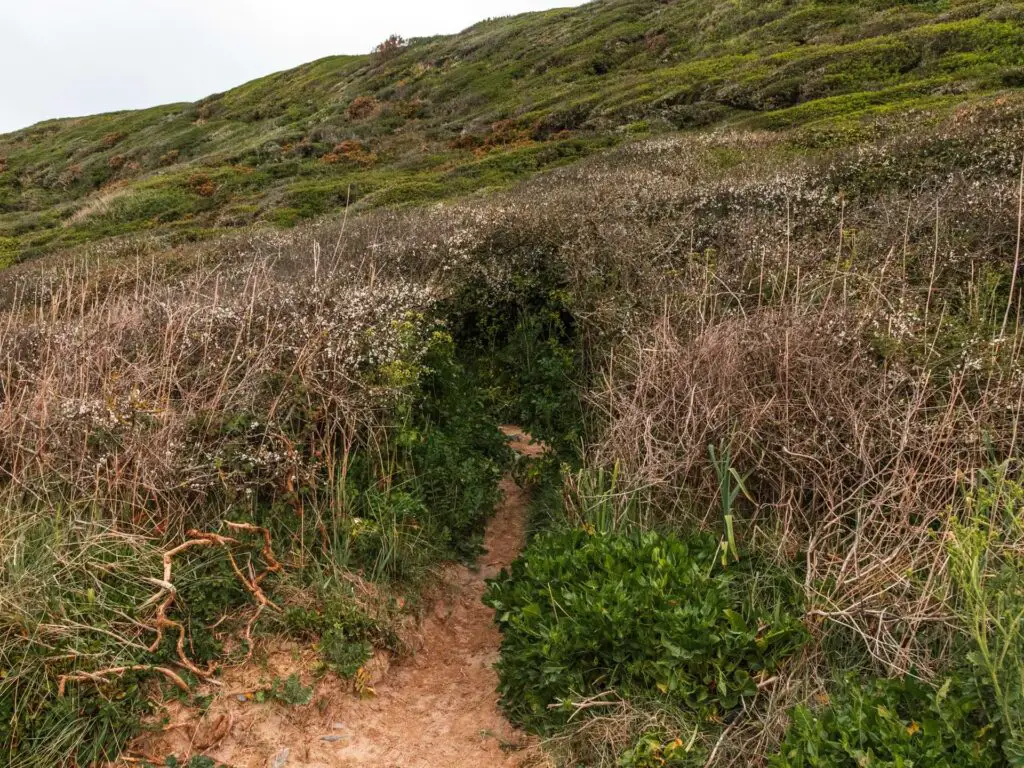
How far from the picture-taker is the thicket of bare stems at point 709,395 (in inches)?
165

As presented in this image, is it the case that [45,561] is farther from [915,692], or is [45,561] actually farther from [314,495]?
[915,692]

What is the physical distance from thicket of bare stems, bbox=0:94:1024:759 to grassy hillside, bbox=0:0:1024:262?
4.59 meters

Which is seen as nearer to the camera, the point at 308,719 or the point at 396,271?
the point at 308,719

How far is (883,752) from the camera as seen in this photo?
298cm

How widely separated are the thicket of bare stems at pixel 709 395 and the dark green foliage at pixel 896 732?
8.1 inches

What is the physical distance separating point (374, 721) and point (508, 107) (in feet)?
100

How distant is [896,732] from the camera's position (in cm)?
300

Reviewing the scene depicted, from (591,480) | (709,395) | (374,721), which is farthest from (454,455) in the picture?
(374,721)

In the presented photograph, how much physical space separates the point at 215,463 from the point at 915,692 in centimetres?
416

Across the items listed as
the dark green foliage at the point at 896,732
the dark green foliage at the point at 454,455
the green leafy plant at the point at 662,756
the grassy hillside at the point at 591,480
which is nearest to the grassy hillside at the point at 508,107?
the dark green foliage at the point at 454,455

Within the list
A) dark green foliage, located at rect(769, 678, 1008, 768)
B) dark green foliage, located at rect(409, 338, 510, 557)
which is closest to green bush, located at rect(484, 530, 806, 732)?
dark green foliage, located at rect(769, 678, 1008, 768)


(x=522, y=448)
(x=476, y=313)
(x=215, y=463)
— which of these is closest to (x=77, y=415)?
(x=215, y=463)

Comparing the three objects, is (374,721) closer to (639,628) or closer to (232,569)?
(232,569)

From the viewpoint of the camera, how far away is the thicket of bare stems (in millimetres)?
4188
